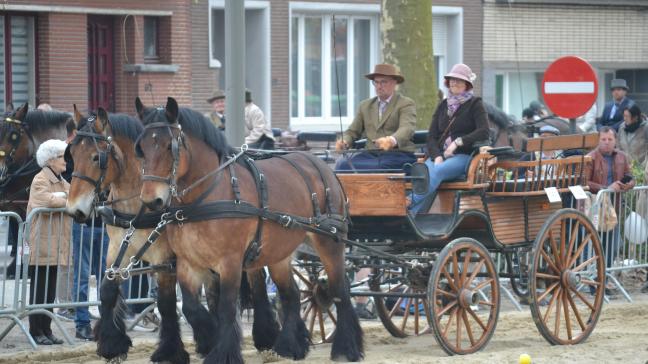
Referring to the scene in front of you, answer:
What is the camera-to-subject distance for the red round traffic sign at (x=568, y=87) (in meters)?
13.2

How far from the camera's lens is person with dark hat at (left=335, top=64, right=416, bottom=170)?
35.1 feet

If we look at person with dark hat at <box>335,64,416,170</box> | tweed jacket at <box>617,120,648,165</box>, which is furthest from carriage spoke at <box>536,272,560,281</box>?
tweed jacket at <box>617,120,648,165</box>

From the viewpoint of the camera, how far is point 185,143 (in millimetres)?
8945

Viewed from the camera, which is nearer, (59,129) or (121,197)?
(121,197)

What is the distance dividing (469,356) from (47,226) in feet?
11.4

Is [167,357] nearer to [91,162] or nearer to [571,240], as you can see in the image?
[91,162]

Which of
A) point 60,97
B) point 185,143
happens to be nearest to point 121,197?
point 185,143

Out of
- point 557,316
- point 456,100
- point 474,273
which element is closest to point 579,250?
point 557,316

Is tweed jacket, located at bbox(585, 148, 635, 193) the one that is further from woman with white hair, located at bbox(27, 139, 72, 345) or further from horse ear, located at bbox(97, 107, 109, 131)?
horse ear, located at bbox(97, 107, 109, 131)

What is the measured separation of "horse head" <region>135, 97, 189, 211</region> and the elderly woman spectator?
87.4 inches

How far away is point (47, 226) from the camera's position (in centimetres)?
1066

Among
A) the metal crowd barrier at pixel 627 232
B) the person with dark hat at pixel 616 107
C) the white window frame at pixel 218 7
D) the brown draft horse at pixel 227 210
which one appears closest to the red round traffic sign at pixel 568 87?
the metal crowd barrier at pixel 627 232

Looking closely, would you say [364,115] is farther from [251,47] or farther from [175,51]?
[251,47]

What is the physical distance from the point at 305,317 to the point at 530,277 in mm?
1804
